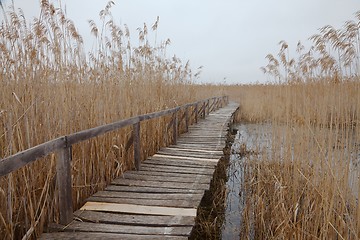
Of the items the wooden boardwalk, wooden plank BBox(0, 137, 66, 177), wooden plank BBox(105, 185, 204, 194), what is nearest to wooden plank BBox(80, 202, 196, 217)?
the wooden boardwalk

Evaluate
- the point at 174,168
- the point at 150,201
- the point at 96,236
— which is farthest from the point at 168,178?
the point at 96,236

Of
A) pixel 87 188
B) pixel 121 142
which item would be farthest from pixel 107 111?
pixel 87 188

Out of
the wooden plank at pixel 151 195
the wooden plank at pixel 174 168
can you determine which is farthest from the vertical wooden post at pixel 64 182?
the wooden plank at pixel 174 168

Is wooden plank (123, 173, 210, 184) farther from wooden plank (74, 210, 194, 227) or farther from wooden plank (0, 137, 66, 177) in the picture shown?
wooden plank (0, 137, 66, 177)

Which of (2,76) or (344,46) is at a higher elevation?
(344,46)

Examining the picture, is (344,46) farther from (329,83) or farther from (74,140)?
(74,140)

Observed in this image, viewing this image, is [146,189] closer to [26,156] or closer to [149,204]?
[149,204]

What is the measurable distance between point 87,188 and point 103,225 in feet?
2.20

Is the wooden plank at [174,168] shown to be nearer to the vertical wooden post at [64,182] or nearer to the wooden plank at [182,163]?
the wooden plank at [182,163]

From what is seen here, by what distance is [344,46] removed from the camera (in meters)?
2.75

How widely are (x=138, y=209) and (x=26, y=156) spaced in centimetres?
110

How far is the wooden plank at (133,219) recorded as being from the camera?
84.1 inches

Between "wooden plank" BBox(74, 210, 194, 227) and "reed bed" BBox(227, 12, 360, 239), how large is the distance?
86cm

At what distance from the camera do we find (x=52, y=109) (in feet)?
7.50
